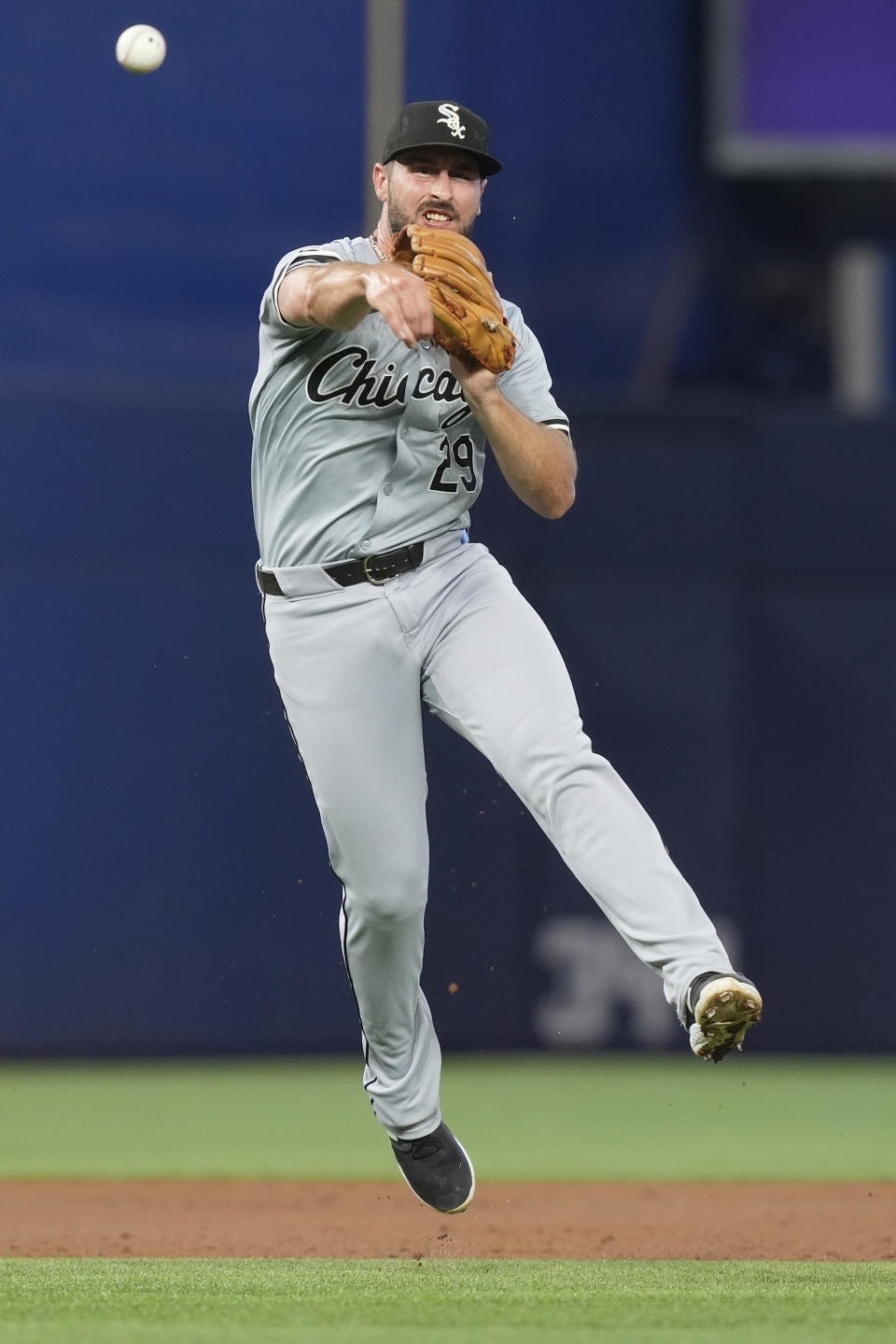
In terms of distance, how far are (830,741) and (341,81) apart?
306cm

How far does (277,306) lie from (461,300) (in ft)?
1.11

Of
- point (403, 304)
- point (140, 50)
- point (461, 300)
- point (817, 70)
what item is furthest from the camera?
point (817, 70)

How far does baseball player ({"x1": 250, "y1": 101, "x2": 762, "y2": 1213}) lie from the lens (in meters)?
3.80

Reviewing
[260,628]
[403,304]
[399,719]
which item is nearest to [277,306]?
[403,304]

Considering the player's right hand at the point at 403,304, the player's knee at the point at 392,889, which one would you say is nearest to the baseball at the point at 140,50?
the player's right hand at the point at 403,304

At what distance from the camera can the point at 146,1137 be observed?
19.9 ft

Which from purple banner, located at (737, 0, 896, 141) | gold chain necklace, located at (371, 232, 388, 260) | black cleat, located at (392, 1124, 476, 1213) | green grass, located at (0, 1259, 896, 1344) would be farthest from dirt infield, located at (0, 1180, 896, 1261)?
purple banner, located at (737, 0, 896, 141)

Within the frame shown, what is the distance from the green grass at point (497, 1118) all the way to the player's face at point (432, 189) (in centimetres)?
263

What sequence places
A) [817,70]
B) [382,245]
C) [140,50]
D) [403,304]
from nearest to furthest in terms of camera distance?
[403,304], [382,245], [140,50], [817,70]

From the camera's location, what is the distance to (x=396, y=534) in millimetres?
3963

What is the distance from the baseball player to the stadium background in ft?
10.8

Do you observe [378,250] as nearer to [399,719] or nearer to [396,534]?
[396,534]

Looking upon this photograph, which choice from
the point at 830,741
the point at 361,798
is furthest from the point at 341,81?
the point at 361,798

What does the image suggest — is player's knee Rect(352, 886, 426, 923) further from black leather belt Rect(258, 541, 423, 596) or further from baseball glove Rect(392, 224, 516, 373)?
baseball glove Rect(392, 224, 516, 373)
